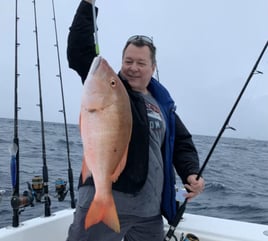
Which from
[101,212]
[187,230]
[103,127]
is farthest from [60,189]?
[103,127]

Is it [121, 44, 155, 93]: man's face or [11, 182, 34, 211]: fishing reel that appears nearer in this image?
[121, 44, 155, 93]: man's face

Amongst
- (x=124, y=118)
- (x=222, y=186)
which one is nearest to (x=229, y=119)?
(x=124, y=118)

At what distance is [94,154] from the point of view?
63.9 inches

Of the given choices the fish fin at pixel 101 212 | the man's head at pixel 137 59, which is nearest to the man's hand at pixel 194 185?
the man's head at pixel 137 59

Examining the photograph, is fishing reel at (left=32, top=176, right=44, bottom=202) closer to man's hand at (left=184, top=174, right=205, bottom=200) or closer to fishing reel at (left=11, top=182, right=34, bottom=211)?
fishing reel at (left=11, top=182, right=34, bottom=211)

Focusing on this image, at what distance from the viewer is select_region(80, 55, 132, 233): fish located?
1.58 metres

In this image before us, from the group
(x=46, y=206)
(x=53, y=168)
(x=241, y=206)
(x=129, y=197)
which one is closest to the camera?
(x=129, y=197)

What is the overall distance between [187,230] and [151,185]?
4.16ft

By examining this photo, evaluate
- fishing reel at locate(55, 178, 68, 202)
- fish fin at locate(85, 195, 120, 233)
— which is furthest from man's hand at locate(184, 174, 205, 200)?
fishing reel at locate(55, 178, 68, 202)

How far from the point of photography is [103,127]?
160 centimetres

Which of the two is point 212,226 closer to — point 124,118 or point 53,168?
point 124,118

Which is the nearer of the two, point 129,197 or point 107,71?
point 107,71

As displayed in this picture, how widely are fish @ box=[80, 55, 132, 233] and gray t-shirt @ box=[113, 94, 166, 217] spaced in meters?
0.45

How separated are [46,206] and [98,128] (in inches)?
77.1
